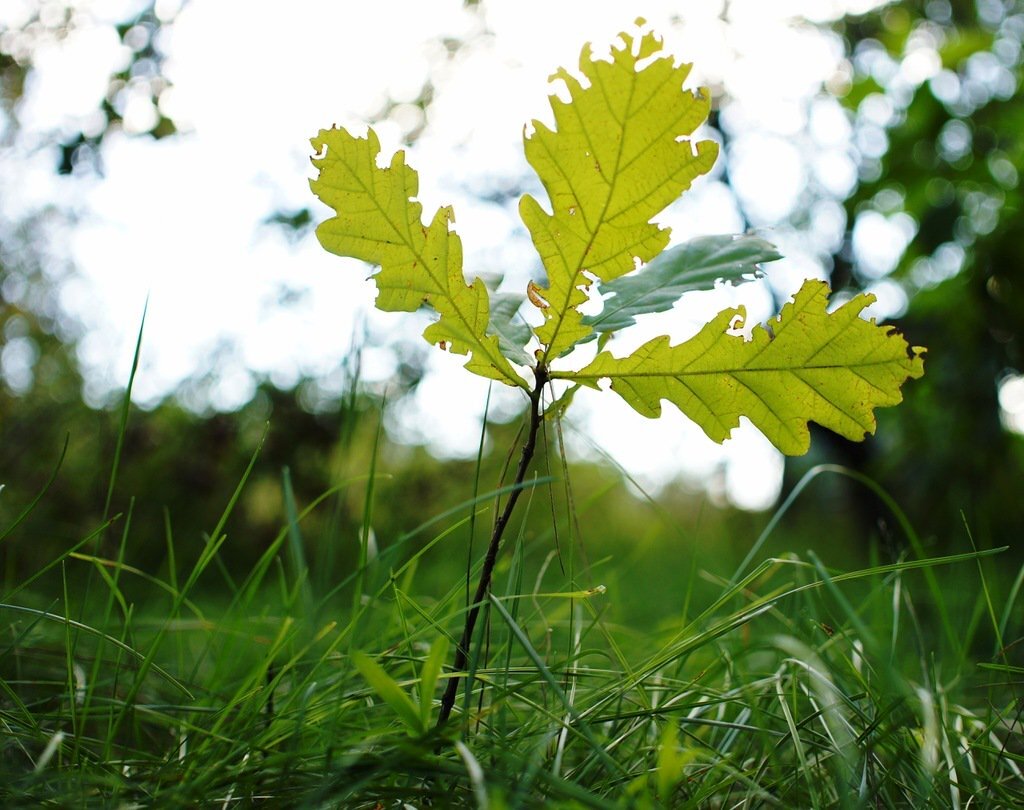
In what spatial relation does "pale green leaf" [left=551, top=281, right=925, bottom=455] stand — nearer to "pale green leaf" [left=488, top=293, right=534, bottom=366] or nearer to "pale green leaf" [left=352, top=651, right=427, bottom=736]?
"pale green leaf" [left=488, top=293, right=534, bottom=366]

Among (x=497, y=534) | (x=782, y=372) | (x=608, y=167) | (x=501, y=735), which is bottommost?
(x=501, y=735)

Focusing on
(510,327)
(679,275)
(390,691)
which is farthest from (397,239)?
(390,691)

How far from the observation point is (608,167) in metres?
0.56

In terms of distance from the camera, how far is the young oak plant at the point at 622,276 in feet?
1.78

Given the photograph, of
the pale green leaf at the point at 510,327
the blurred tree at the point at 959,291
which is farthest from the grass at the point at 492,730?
the blurred tree at the point at 959,291

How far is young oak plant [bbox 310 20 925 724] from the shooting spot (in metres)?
0.54

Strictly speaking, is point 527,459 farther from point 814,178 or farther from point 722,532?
point 814,178

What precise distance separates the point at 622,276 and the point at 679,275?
47 millimetres

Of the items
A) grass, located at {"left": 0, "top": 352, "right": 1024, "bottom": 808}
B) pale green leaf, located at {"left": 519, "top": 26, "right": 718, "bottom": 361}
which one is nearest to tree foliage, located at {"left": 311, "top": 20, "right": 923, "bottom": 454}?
pale green leaf, located at {"left": 519, "top": 26, "right": 718, "bottom": 361}

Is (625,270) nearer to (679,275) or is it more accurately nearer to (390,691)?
(679,275)

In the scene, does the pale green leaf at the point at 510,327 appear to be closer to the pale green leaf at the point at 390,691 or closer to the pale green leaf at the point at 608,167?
the pale green leaf at the point at 608,167

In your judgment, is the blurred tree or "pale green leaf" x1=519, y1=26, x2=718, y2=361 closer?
"pale green leaf" x1=519, y1=26, x2=718, y2=361

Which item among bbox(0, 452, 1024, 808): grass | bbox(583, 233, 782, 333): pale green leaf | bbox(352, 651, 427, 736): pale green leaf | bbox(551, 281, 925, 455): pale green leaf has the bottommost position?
bbox(0, 452, 1024, 808): grass

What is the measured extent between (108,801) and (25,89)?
2842 mm
